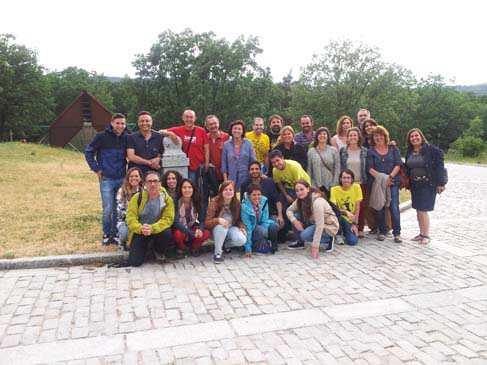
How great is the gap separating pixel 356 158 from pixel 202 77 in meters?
31.1

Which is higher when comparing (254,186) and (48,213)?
(254,186)

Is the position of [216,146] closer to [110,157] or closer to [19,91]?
[110,157]

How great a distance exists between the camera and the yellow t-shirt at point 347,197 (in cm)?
689

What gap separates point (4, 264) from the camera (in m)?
5.65

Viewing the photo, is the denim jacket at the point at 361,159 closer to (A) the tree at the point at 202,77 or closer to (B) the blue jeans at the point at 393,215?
(B) the blue jeans at the point at 393,215

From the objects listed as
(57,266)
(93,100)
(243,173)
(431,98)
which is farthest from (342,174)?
(431,98)

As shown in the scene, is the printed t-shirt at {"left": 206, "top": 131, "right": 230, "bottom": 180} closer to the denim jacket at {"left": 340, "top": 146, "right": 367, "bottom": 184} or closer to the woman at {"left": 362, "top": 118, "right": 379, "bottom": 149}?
the denim jacket at {"left": 340, "top": 146, "right": 367, "bottom": 184}

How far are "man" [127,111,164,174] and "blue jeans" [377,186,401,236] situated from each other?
3.99 metres

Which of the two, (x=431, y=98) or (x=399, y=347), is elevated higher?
(x=431, y=98)

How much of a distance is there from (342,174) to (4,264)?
17.1ft

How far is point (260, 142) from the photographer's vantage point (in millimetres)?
7527

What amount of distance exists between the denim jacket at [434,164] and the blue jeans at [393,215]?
0.60 metres

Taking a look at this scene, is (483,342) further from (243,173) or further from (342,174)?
(243,173)

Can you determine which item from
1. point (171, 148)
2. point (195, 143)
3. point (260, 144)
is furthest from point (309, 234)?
point (171, 148)
